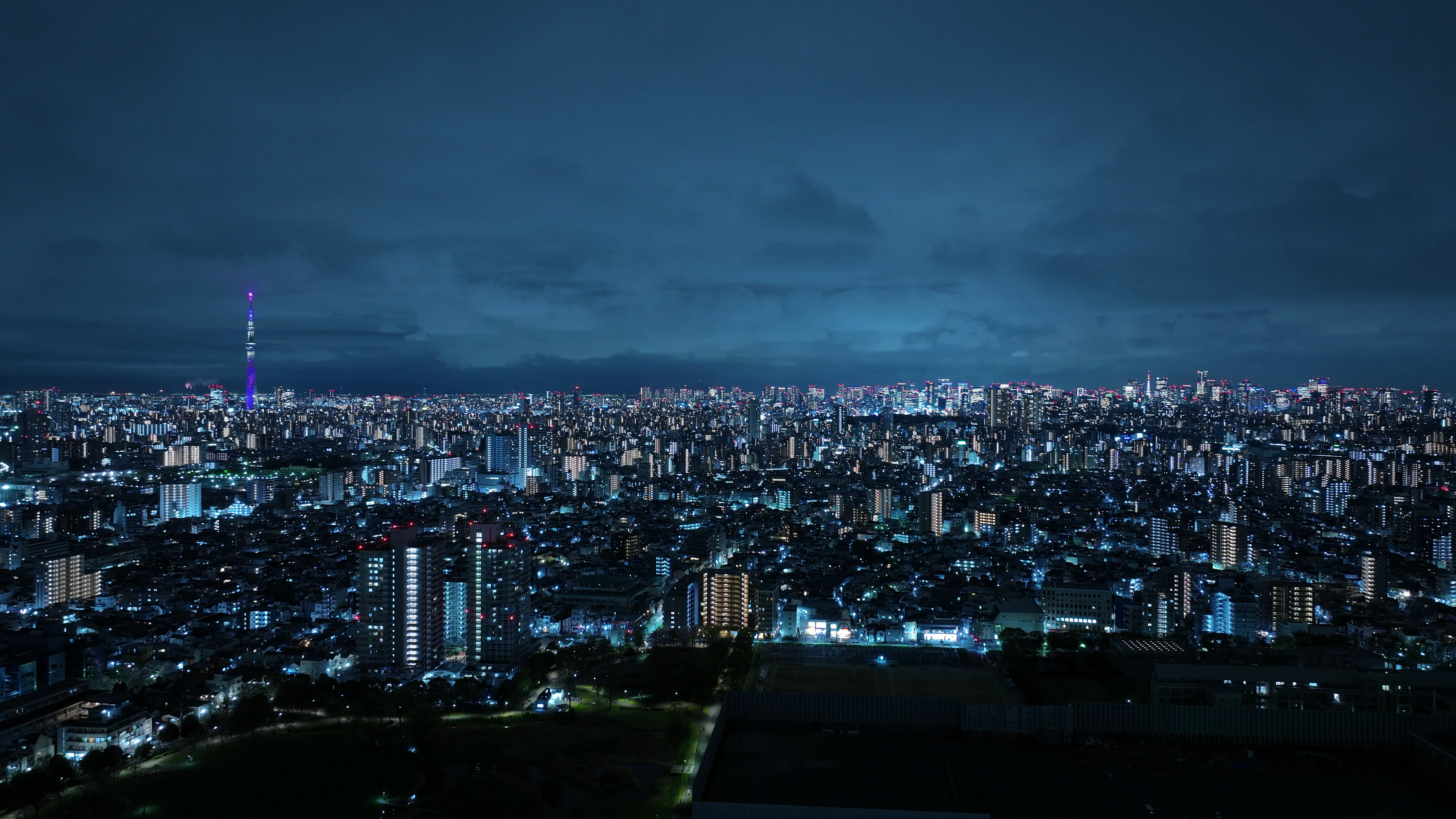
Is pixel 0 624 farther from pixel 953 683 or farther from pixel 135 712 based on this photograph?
pixel 953 683

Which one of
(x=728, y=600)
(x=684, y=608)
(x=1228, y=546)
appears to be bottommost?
(x=684, y=608)

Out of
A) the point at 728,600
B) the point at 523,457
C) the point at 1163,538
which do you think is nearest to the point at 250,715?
the point at 728,600

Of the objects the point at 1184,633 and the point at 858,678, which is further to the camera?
the point at 1184,633

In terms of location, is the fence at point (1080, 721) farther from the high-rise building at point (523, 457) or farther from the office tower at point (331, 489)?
the high-rise building at point (523, 457)

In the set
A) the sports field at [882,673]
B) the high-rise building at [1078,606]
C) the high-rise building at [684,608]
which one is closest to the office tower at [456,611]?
the high-rise building at [684,608]

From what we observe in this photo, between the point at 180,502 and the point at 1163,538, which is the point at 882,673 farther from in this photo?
the point at 180,502

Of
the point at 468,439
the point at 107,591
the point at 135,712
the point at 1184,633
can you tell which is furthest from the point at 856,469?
the point at 135,712

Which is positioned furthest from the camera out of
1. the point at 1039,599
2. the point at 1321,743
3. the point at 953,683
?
the point at 1039,599
